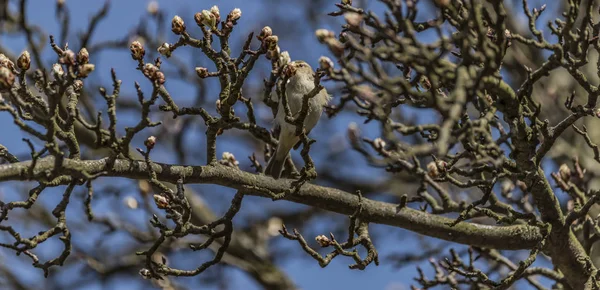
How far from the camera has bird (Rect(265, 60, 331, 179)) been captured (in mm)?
5031

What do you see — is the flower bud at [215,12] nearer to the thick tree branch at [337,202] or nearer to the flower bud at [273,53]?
the flower bud at [273,53]

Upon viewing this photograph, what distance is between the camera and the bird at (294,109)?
503 cm

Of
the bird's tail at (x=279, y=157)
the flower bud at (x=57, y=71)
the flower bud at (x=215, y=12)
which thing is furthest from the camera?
the bird's tail at (x=279, y=157)

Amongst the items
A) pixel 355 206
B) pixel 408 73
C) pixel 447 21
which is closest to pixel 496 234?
pixel 355 206

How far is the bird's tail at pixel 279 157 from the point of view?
4.94m

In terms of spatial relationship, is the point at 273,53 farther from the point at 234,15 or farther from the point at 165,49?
the point at 165,49

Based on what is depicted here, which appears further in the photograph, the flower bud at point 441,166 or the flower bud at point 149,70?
the flower bud at point 441,166

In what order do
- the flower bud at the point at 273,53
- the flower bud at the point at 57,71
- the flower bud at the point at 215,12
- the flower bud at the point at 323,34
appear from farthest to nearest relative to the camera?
the flower bud at the point at 215,12 < the flower bud at the point at 273,53 < the flower bud at the point at 57,71 < the flower bud at the point at 323,34

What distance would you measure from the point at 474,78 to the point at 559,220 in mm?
1486

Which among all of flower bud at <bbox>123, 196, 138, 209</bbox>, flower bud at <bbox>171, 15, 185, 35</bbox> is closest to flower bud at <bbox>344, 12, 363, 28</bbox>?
flower bud at <bbox>171, 15, 185, 35</bbox>

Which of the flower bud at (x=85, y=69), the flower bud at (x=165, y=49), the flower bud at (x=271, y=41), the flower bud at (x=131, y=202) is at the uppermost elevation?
the flower bud at (x=131, y=202)

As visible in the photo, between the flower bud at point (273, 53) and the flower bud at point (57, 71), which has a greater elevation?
the flower bud at point (273, 53)

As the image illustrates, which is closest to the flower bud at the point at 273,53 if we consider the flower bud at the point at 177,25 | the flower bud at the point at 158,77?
the flower bud at the point at 177,25

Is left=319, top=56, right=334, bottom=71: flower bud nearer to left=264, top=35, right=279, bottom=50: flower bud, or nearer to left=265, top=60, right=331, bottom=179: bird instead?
left=264, top=35, right=279, bottom=50: flower bud
